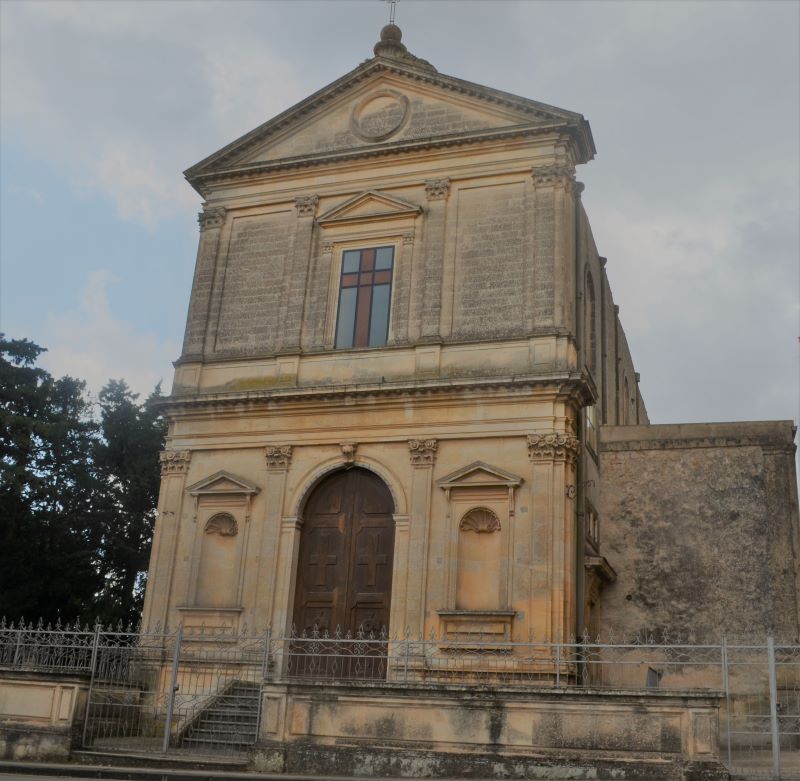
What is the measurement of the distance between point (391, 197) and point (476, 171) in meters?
1.97

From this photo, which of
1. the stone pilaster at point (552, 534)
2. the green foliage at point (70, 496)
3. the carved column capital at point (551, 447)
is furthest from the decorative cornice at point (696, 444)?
the green foliage at point (70, 496)

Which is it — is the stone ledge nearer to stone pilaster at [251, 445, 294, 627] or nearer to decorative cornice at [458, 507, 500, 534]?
decorative cornice at [458, 507, 500, 534]

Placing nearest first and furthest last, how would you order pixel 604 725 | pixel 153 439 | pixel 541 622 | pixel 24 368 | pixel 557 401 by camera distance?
pixel 604 725
pixel 541 622
pixel 557 401
pixel 24 368
pixel 153 439

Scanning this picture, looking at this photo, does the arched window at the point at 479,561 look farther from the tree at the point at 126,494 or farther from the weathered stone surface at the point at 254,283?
the tree at the point at 126,494

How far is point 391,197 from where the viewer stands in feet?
72.1

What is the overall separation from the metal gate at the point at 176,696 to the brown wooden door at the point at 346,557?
148 cm

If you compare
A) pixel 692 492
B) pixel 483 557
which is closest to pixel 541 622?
pixel 483 557

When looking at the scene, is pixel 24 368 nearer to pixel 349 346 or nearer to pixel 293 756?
pixel 349 346

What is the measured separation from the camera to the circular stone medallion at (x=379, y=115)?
22.7 m

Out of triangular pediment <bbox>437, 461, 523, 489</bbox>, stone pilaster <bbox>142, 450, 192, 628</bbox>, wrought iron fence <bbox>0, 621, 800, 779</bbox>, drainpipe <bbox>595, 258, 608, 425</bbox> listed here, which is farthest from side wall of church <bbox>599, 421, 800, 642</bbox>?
stone pilaster <bbox>142, 450, 192, 628</bbox>

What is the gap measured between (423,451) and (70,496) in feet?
52.3

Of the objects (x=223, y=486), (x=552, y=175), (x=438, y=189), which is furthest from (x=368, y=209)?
(x=223, y=486)

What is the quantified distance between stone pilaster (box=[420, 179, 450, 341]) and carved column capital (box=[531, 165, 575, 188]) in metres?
1.98

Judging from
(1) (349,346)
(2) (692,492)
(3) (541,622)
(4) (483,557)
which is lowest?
(3) (541,622)
